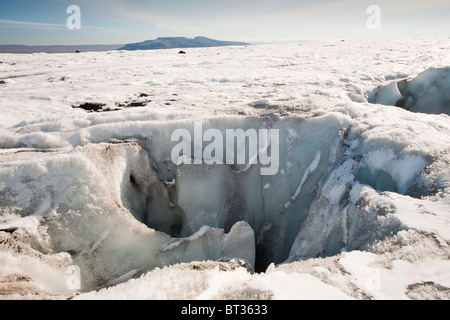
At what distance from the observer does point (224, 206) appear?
380 centimetres

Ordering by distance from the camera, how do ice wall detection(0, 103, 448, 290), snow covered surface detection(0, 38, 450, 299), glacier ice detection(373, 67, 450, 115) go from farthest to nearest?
glacier ice detection(373, 67, 450, 115), ice wall detection(0, 103, 448, 290), snow covered surface detection(0, 38, 450, 299)

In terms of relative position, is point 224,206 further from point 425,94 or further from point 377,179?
point 425,94

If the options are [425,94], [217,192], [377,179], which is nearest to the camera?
[377,179]

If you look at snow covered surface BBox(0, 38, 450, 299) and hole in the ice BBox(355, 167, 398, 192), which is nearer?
snow covered surface BBox(0, 38, 450, 299)

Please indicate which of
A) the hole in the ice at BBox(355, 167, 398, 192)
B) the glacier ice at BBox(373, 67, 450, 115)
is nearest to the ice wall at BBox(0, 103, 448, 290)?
the hole in the ice at BBox(355, 167, 398, 192)

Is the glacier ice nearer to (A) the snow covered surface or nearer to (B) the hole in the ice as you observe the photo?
(A) the snow covered surface

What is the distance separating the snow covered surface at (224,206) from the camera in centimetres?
179

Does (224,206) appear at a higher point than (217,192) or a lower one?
lower

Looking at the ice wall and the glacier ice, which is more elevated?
the glacier ice

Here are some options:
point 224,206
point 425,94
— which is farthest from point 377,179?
point 425,94

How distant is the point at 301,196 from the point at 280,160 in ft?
2.01

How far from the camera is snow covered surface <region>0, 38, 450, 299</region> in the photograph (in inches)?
70.5

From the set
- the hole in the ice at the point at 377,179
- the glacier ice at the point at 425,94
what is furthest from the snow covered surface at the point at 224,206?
the glacier ice at the point at 425,94
